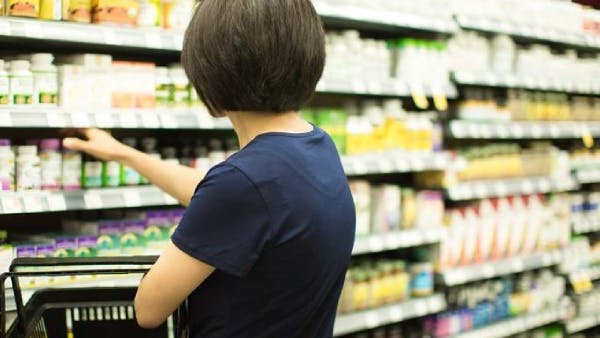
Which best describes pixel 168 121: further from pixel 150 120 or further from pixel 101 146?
pixel 101 146

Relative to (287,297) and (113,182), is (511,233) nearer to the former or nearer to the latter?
(113,182)

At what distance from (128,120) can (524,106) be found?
2.59 meters

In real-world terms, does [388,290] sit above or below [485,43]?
below

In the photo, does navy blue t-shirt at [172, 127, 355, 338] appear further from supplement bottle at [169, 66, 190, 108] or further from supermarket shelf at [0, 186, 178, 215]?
supplement bottle at [169, 66, 190, 108]

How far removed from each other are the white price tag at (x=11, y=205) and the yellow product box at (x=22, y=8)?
557 millimetres

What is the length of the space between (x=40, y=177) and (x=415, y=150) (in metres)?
1.83

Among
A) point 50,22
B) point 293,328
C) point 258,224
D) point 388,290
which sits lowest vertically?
point 388,290

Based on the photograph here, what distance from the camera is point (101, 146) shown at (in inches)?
86.7

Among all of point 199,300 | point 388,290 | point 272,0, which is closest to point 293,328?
point 199,300

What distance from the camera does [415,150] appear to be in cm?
344

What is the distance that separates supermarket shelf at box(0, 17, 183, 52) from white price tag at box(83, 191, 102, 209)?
49cm

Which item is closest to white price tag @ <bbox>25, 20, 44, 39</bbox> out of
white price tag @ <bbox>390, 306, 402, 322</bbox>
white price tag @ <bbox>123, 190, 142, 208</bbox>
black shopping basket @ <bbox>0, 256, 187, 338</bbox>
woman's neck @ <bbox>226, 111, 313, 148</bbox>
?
white price tag @ <bbox>123, 190, 142, 208</bbox>

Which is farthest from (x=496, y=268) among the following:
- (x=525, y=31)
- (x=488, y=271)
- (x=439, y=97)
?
(x=525, y=31)

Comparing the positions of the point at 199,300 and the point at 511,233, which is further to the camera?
the point at 511,233
